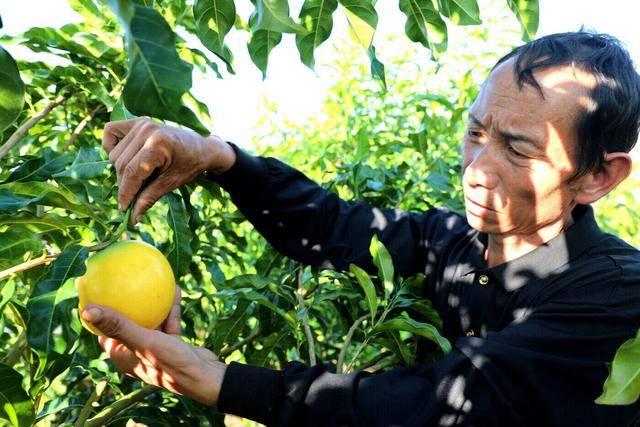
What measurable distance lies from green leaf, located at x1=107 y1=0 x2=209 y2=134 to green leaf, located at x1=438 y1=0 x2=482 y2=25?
713 mm

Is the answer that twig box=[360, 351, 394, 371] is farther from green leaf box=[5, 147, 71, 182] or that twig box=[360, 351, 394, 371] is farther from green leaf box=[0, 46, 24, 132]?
green leaf box=[0, 46, 24, 132]

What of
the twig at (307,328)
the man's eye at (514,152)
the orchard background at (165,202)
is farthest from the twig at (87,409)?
the man's eye at (514,152)

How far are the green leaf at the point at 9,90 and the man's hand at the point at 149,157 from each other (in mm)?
412

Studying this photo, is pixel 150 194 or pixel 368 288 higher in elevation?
pixel 150 194

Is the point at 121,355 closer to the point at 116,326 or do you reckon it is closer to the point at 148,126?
the point at 116,326

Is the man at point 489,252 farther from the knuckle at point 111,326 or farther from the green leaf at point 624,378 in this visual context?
the green leaf at point 624,378

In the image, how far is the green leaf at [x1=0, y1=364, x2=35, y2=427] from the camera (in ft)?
4.17

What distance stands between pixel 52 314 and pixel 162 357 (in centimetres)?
22

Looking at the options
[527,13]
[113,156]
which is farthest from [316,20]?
[113,156]

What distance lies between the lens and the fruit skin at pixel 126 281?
1.20 metres

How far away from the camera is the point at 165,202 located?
74.6 inches

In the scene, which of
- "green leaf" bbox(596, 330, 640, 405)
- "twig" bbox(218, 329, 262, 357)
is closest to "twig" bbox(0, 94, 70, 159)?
"twig" bbox(218, 329, 262, 357)

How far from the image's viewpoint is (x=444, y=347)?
59.3 inches

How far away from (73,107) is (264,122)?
2518mm
